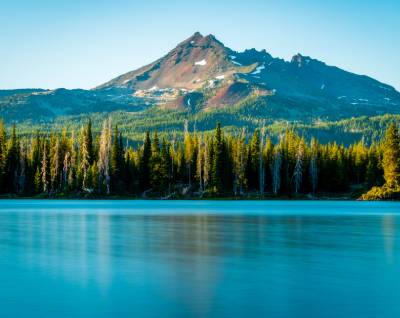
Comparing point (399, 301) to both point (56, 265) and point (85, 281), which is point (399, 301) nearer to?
point (85, 281)

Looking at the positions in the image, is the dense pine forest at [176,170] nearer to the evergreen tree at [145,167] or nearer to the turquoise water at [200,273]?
the evergreen tree at [145,167]

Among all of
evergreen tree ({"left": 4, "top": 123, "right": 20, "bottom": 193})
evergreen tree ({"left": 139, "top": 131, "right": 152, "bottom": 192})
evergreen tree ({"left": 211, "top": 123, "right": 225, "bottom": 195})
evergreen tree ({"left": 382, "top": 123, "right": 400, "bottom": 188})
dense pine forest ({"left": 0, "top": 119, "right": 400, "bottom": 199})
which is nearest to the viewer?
evergreen tree ({"left": 382, "top": 123, "right": 400, "bottom": 188})

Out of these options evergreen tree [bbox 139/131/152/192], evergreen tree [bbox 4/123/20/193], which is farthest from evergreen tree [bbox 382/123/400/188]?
evergreen tree [bbox 4/123/20/193]

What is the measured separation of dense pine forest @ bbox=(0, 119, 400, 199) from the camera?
118 metres

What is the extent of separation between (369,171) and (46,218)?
3044 inches

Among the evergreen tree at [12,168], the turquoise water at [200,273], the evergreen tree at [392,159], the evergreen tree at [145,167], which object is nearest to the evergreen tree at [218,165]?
the evergreen tree at [145,167]

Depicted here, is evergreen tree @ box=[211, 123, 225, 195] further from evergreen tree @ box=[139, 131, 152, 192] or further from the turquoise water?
the turquoise water

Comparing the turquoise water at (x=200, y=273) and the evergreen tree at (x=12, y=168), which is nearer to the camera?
the turquoise water at (x=200, y=273)

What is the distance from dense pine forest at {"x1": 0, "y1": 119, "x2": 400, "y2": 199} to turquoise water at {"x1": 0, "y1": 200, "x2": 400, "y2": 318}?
7250 centimetres

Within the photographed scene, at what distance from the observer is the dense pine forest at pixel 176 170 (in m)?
118

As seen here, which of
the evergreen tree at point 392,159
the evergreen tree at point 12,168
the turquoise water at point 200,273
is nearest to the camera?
the turquoise water at point 200,273

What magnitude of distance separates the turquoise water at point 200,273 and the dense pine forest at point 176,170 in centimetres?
7250

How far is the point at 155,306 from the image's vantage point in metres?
18.6

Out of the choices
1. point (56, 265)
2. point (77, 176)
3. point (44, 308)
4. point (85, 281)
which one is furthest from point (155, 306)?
point (77, 176)
